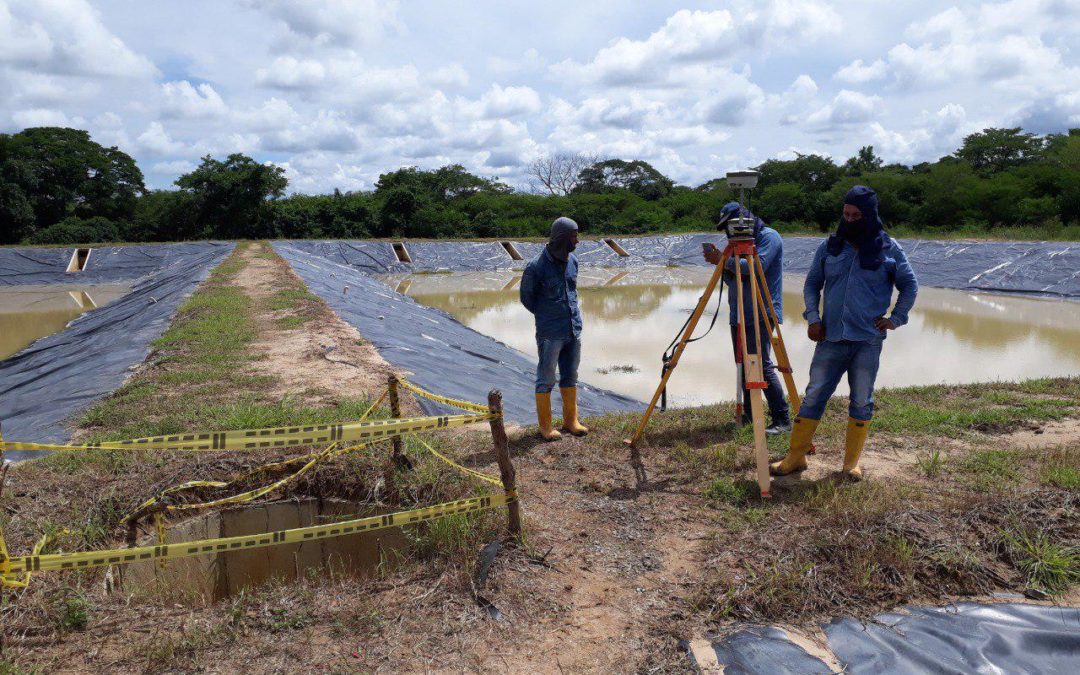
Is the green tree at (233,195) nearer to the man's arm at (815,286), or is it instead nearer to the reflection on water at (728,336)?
the reflection on water at (728,336)

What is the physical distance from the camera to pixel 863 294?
3760mm

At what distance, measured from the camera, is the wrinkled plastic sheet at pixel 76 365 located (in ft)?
18.1

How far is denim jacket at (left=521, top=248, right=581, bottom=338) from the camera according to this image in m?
4.87

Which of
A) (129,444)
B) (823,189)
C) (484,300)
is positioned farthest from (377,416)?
(823,189)

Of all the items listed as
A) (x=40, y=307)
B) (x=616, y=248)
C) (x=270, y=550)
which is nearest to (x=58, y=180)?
(x=40, y=307)

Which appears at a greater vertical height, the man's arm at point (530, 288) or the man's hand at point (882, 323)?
the man's arm at point (530, 288)

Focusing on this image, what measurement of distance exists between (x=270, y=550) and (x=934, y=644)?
148 inches

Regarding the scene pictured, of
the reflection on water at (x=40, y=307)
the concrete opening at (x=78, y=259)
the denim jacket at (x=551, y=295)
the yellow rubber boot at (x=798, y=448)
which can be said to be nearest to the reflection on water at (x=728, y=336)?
the denim jacket at (x=551, y=295)

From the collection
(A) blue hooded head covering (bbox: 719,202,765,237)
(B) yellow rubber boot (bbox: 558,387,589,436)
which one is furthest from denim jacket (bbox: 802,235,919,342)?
(B) yellow rubber boot (bbox: 558,387,589,436)

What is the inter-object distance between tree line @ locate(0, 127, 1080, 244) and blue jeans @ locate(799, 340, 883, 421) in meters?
28.0

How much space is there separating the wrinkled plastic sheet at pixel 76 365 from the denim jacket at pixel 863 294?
5208 millimetres

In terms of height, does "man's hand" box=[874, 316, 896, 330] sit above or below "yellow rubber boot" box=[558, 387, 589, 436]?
above

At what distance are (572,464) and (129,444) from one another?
8.77 feet

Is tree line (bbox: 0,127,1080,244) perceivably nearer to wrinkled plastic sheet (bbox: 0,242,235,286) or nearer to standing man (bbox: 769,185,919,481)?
→ wrinkled plastic sheet (bbox: 0,242,235,286)
